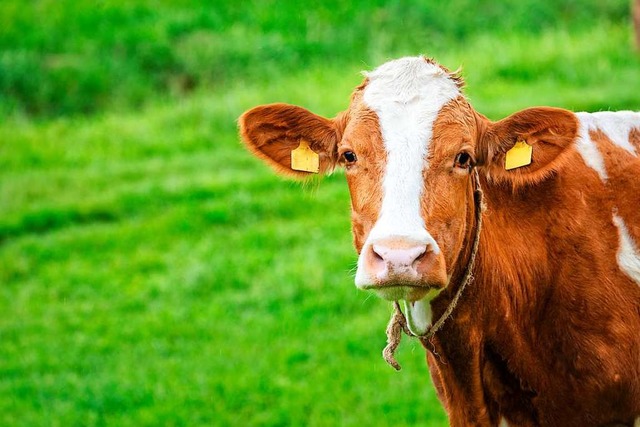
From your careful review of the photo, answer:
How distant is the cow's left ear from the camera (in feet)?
14.4

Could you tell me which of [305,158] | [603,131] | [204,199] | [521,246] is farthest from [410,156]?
[204,199]

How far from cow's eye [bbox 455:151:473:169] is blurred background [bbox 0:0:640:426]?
0.98 m

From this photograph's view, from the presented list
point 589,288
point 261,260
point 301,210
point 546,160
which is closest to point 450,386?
point 589,288

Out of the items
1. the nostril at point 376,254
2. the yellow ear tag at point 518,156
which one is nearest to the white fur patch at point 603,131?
the yellow ear tag at point 518,156

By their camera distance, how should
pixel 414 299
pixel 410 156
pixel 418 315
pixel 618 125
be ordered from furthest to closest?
pixel 618 125
pixel 418 315
pixel 410 156
pixel 414 299

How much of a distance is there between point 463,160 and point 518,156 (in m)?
0.37

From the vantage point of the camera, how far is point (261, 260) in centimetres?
962

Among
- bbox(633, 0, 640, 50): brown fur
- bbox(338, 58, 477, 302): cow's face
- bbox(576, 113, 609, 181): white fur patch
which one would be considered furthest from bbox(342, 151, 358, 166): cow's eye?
bbox(633, 0, 640, 50): brown fur

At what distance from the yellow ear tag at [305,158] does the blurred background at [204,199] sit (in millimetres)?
318

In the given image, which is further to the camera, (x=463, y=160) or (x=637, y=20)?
(x=637, y=20)

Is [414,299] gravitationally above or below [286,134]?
below

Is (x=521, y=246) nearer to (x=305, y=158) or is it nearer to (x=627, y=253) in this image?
(x=627, y=253)

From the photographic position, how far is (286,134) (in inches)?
183

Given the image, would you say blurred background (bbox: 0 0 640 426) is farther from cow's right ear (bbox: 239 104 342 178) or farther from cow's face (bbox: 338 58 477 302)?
cow's face (bbox: 338 58 477 302)
